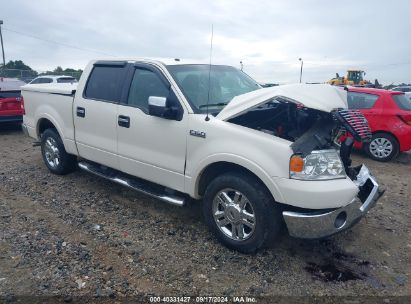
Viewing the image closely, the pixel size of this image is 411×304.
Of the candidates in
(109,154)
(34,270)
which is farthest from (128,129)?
(34,270)

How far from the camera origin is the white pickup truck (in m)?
3.14

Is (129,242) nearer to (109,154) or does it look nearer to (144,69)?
(109,154)

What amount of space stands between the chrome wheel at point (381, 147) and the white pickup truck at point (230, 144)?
14.1ft

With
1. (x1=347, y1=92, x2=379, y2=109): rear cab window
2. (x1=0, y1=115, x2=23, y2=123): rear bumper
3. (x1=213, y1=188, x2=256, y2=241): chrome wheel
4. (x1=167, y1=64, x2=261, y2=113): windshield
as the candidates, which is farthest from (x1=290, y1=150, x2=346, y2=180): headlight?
(x1=0, y1=115, x2=23, y2=123): rear bumper

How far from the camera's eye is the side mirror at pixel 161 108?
3.68 metres

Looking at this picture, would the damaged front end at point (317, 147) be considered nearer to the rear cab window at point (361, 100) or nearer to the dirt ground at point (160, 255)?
the dirt ground at point (160, 255)

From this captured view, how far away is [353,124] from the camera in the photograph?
3.37 meters

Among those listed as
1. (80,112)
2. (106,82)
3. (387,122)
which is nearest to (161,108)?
(106,82)

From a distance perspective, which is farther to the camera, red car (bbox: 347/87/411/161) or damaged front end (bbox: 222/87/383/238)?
red car (bbox: 347/87/411/161)

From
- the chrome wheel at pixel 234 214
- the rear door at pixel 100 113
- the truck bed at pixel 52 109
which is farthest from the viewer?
the truck bed at pixel 52 109

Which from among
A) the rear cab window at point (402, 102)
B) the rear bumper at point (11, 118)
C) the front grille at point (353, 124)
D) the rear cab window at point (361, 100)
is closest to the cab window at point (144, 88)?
the front grille at point (353, 124)

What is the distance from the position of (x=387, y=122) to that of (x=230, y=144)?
5.72 meters

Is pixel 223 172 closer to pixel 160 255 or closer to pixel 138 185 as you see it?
pixel 160 255

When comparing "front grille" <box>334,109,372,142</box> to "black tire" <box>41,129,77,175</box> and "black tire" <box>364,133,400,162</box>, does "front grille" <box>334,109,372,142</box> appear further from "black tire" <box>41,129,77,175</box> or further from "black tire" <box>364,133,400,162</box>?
"black tire" <box>364,133,400,162</box>
